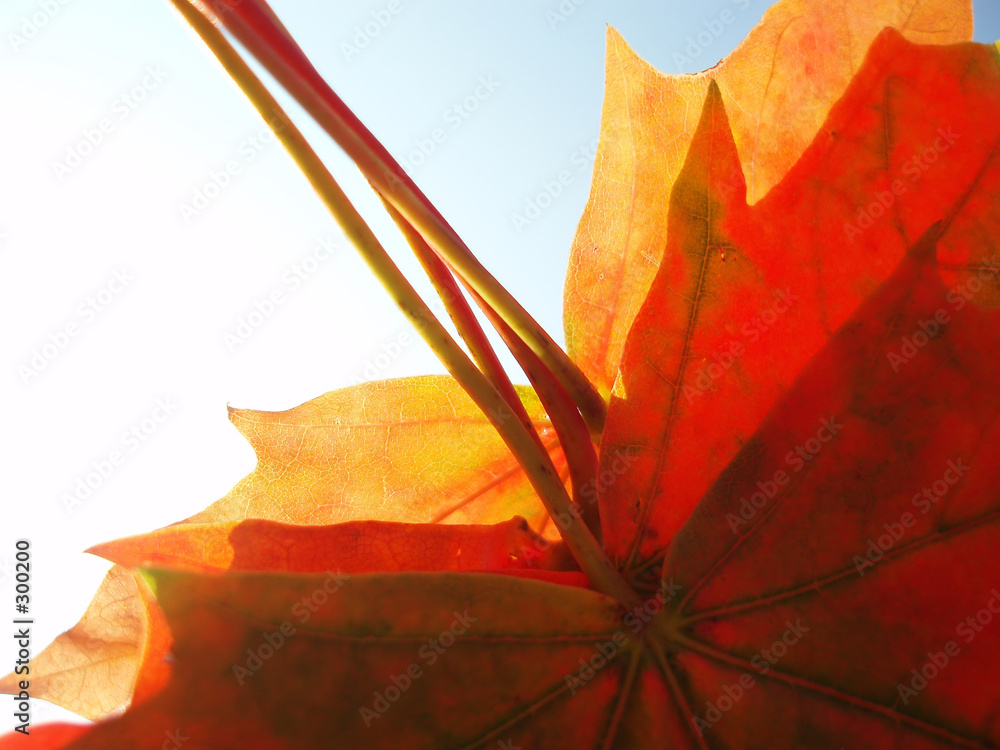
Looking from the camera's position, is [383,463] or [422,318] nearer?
[422,318]

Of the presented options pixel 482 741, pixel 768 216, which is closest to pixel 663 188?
pixel 768 216

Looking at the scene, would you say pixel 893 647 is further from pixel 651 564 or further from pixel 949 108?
pixel 949 108

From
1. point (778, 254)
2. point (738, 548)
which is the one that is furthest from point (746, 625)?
point (778, 254)

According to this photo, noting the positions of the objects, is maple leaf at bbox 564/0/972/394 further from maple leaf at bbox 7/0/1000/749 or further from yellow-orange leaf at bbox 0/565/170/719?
yellow-orange leaf at bbox 0/565/170/719

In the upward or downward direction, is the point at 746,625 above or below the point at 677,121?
below

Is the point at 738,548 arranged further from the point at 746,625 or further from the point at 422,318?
the point at 422,318

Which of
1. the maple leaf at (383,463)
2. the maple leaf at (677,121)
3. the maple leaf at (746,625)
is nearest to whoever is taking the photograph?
the maple leaf at (746,625)

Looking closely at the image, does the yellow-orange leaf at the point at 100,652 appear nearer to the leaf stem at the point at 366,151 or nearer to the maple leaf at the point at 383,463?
the maple leaf at the point at 383,463

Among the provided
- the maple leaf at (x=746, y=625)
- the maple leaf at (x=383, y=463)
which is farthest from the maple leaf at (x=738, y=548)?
the maple leaf at (x=383, y=463)
